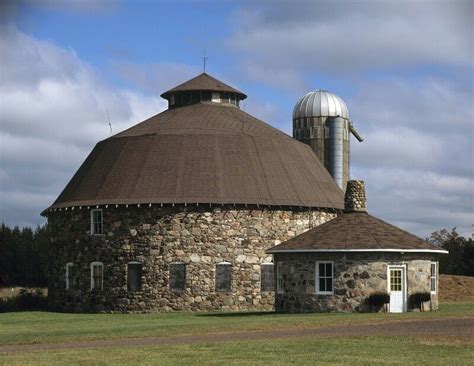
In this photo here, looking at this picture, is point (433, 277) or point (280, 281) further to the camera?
point (433, 277)

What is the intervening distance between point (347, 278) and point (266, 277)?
31.1 ft

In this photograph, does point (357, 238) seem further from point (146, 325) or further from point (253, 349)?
point (253, 349)

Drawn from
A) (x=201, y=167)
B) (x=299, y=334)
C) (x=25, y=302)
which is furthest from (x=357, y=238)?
(x=25, y=302)

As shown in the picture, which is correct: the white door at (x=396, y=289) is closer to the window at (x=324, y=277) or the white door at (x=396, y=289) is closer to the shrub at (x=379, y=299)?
the shrub at (x=379, y=299)

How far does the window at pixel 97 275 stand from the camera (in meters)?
51.1

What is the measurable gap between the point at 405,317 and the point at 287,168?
714 inches

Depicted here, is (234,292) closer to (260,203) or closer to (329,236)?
(260,203)

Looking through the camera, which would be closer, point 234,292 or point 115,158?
point 234,292

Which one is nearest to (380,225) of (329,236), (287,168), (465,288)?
(329,236)

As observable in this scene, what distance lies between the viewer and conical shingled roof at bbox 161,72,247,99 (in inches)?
2275

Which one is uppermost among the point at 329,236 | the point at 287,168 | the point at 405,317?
the point at 287,168

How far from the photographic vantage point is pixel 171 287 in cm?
4959

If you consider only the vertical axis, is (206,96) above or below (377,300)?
above

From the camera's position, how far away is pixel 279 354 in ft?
79.4
